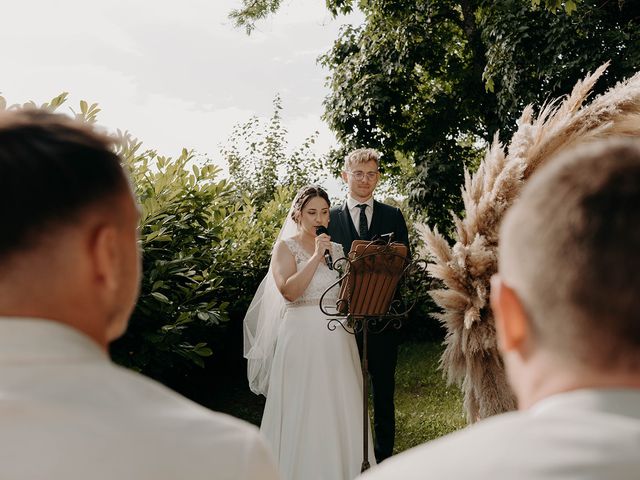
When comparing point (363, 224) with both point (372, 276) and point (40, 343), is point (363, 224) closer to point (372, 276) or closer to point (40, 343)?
point (372, 276)

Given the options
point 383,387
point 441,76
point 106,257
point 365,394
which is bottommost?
point 383,387

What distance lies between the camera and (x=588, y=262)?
0.78 meters

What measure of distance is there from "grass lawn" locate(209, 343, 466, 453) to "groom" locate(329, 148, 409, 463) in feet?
2.75

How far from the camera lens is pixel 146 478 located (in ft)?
2.87

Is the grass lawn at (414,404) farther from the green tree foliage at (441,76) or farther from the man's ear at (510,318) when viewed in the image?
the man's ear at (510,318)

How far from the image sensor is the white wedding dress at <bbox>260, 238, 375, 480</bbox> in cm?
535

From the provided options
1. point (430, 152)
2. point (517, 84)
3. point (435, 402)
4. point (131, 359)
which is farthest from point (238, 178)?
point (131, 359)

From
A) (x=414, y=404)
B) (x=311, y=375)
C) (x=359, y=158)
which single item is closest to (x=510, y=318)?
(x=311, y=375)

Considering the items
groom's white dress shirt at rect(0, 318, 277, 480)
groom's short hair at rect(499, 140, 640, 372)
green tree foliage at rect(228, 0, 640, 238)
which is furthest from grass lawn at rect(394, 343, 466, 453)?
groom's short hair at rect(499, 140, 640, 372)

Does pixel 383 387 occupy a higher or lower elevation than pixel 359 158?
lower

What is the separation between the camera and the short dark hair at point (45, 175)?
96 centimetres

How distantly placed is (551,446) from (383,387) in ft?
17.6

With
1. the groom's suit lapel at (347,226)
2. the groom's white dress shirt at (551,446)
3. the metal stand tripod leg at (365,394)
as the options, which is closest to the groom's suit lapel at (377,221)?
the groom's suit lapel at (347,226)

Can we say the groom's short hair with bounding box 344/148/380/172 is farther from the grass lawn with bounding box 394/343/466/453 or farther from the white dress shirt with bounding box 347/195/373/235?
the grass lawn with bounding box 394/343/466/453
